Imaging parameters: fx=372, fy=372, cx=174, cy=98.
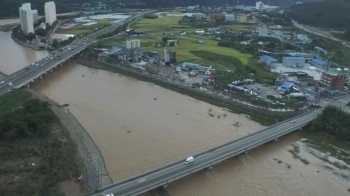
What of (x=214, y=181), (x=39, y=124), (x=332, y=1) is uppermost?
(x=332, y=1)

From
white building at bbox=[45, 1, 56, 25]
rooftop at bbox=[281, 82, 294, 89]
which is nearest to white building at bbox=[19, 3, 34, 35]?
white building at bbox=[45, 1, 56, 25]

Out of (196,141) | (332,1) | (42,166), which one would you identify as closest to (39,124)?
(42,166)

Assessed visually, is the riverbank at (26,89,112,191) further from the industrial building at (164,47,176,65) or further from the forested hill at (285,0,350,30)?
the forested hill at (285,0,350,30)

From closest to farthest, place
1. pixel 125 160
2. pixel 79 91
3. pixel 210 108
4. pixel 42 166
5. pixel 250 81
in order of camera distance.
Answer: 1. pixel 42 166
2. pixel 125 160
3. pixel 210 108
4. pixel 79 91
5. pixel 250 81

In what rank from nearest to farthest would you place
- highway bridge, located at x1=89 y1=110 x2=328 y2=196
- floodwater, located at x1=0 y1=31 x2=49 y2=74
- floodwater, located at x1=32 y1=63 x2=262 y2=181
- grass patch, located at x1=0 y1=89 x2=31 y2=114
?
highway bridge, located at x1=89 y1=110 x2=328 y2=196, floodwater, located at x1=32 y1=63 x2=262 y2=181, grass patch, located at x1=0 y1=89 x2=31 y2=114, floodwater, located at x1=0 y1=31 x2=49 y2=74

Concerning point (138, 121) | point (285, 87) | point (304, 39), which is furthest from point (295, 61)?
point (138, 121)

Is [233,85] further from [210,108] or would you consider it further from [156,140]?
[156,140]

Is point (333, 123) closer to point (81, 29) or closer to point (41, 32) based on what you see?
point (41, 32)
